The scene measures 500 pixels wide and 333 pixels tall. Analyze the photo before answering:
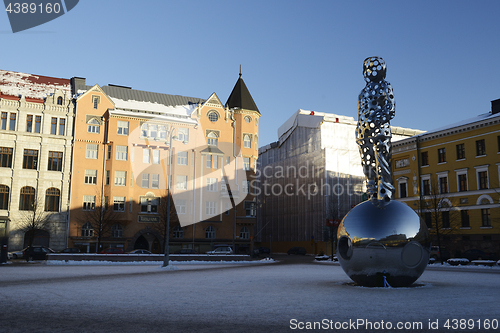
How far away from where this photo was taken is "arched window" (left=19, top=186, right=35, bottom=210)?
166 feet

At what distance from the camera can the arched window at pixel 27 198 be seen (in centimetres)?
5066

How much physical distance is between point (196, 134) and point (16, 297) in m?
47.7

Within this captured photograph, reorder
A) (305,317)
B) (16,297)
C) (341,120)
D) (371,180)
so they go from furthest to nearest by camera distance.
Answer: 1. (341,120)
2. (371,180)
3. (16,297)
4. (305,317)

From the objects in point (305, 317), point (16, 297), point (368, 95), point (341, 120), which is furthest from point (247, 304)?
point (341, 120)

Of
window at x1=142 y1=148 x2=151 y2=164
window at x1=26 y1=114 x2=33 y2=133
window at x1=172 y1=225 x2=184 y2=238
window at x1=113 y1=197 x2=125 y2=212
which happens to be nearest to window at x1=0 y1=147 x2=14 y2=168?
window at x1=26 y1=114 x2=33 y2=133

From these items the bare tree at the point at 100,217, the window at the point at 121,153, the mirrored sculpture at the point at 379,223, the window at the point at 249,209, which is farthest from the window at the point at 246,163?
the mirrored sculpture at the point at 379,223

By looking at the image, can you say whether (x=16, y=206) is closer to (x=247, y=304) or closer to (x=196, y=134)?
(x=196, y=134)

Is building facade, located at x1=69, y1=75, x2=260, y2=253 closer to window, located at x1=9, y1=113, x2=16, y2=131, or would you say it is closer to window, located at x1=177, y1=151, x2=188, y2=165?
window, located at x1=177, y1=151, x2=188, y2=165

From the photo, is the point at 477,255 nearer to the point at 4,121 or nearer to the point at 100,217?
the point at 100,217

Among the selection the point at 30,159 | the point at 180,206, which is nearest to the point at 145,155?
the point at 180,206

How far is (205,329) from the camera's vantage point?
25.8 ft

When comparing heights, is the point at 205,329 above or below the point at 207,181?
below

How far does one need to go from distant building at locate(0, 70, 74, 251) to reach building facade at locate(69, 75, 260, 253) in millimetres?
1423

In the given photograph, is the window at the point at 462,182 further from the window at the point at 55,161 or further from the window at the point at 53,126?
the window at the point at 53,126
